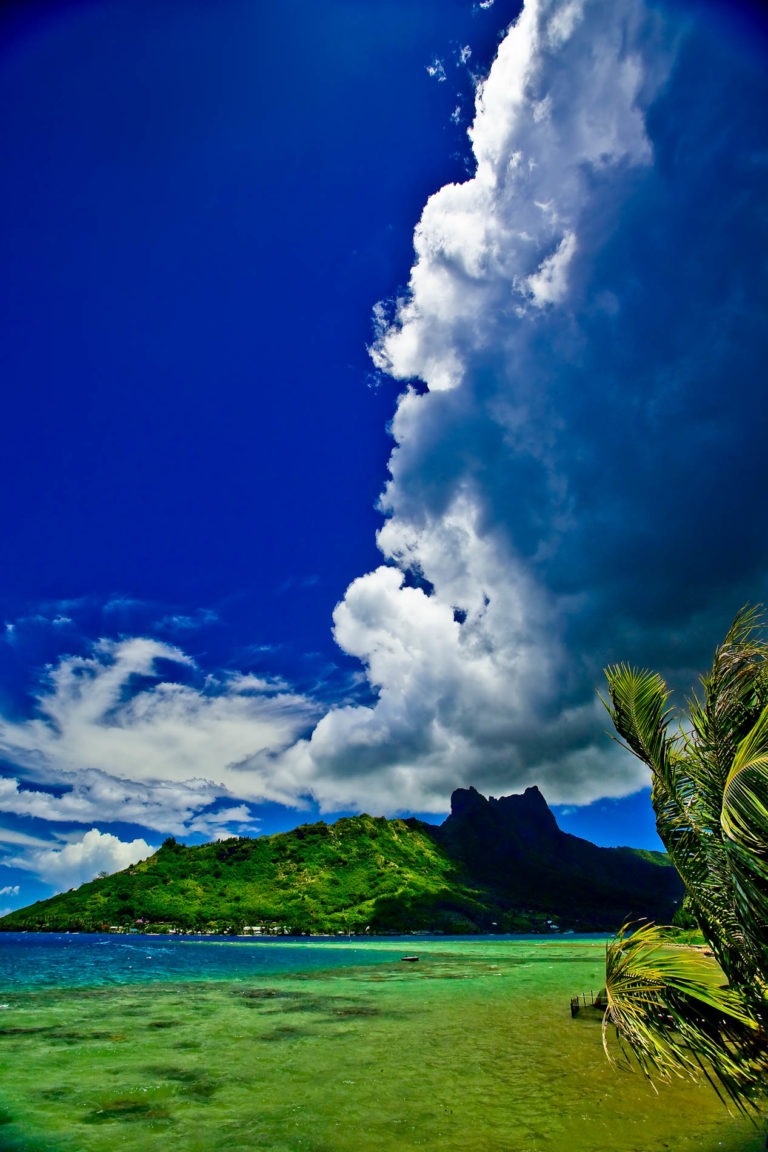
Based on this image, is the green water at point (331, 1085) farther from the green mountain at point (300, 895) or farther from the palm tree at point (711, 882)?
the green mountain at point (300, 895)

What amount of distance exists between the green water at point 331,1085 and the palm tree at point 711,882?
8.51 m

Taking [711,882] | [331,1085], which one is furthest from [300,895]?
[711,882]

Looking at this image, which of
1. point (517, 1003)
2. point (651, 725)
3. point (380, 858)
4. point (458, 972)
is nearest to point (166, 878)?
point (380, 858)

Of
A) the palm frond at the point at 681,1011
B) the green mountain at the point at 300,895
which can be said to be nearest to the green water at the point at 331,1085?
the palm frond at the point at 681,1011

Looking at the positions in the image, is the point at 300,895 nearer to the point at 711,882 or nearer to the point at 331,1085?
the point at 331,1085

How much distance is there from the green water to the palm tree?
27.9 feet

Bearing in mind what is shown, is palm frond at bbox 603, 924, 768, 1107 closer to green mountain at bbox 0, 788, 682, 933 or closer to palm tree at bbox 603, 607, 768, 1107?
palm tree at bbox 603, 607, 768, 1107

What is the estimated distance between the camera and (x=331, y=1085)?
14.3m

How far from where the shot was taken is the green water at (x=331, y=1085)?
11078 millimetres

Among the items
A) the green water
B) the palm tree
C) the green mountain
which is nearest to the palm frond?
the palm tree

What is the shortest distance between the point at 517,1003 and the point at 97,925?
447ft

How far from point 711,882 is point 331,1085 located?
1395cm

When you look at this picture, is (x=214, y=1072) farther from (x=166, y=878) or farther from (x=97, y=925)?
(x=166, y=878)

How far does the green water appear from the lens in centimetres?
1108
